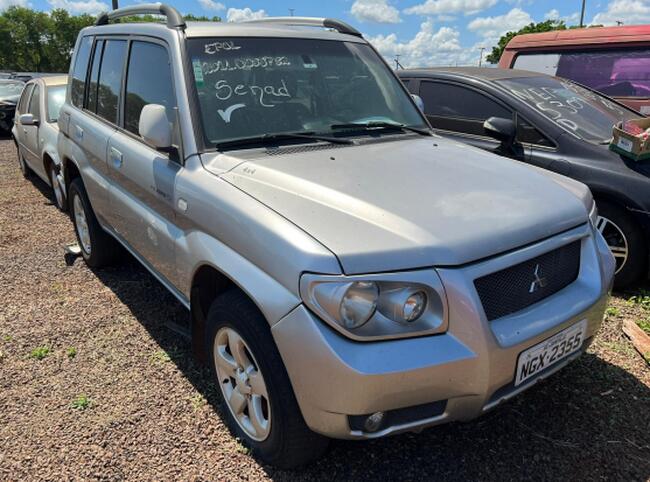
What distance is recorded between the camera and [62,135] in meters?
4.79

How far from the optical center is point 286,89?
3.03 m

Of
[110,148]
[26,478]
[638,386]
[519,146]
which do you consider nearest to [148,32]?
[110,148]

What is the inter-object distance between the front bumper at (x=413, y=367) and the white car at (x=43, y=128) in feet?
15.2


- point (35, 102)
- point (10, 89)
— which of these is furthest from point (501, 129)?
point (10, 89)

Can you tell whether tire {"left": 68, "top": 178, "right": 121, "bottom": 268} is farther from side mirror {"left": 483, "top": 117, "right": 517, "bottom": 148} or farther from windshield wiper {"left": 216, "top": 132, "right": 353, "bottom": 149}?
side mirror {"left": 483, "top": 117, "right": 517, "bottom": 148}

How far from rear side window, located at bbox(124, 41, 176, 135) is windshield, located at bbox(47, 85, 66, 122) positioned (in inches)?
138

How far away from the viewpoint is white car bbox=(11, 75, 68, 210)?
5945mm

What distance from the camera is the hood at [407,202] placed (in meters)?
1.94

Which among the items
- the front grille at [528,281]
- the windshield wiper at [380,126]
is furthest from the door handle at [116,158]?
the front grille at [528,281]

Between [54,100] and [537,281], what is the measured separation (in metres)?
6.39

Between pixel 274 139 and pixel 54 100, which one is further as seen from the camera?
pixel 54 100

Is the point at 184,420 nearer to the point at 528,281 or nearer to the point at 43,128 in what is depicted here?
the point at 528,281

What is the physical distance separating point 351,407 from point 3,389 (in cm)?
228

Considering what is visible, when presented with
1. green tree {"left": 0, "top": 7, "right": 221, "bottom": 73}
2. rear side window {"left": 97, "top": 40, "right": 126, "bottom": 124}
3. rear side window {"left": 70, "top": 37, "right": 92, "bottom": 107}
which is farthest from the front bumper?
green tree {"left": 0, "top": 7, "right": 221, "bottom": 73}
